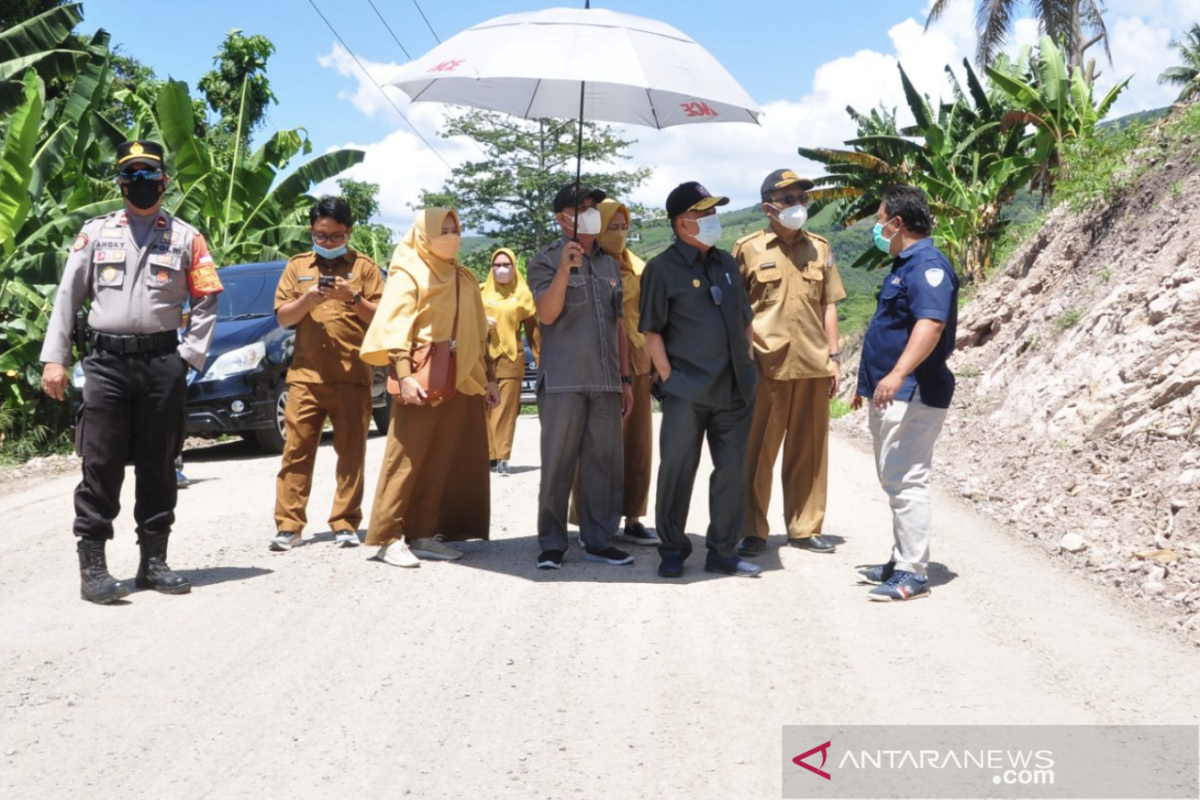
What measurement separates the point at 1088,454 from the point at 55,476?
9.43m

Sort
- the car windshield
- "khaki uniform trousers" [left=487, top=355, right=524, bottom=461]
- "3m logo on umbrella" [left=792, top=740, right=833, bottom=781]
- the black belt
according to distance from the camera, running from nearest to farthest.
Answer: "3m logo on umbrella" [left=792, top=740, right=833, bottom=781] < the black belt < "khaki uniform trousers" [left=487, top=355, right=524, bottom=461] < the car windshield

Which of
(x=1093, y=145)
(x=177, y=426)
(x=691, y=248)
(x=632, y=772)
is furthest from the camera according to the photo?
(x=1093, y=145)

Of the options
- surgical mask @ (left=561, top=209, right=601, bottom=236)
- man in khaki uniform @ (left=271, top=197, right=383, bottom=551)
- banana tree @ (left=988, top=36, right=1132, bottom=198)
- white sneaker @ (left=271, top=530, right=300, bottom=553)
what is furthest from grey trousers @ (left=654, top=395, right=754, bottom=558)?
banana tree @ (left=988, top=36, right=1132, bottom=198)

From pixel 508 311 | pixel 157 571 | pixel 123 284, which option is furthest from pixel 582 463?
pixel 508 311

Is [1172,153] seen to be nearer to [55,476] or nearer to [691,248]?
[691,248]

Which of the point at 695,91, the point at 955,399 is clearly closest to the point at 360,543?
the point at 695,91

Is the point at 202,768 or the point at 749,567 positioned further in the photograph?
the point at 749,567

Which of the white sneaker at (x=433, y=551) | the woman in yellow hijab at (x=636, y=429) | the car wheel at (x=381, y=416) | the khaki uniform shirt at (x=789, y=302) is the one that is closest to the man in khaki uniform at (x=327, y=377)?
the white sneaker at (x=433, y=551)

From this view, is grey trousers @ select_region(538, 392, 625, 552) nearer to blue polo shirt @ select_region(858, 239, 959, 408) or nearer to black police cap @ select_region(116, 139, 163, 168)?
blue polo shirt @ select_region(858, 239, 959, 408)

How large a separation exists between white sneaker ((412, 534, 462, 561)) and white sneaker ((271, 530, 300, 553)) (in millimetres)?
792

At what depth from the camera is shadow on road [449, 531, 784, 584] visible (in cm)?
693

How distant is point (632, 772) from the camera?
4051mm

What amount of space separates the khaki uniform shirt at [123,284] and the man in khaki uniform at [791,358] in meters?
3.24

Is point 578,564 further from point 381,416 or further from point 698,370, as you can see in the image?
point 381,416
